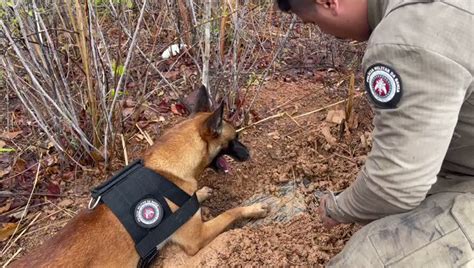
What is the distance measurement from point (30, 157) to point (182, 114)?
4.20 ft

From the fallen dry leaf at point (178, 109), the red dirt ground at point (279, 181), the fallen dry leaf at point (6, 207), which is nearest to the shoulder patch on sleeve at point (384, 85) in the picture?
the red dirt ground at point (279, 181)

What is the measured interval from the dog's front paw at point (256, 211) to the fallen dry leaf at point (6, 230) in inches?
63.2

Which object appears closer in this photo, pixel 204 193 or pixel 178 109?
pixel 204 193

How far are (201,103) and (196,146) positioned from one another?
0.37 meters

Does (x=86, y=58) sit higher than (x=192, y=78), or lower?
higher

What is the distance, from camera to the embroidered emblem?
276cm

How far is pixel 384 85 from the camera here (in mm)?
1688

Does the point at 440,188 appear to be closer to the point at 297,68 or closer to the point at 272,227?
the point at 272,227

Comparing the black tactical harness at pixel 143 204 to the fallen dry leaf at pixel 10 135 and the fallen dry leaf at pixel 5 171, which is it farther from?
the fallen dry leaf at pixel 10 135

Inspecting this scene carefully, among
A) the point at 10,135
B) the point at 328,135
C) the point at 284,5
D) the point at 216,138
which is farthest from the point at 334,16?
the point at 10,135

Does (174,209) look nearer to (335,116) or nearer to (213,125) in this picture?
(213,125)

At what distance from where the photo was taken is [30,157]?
381 centimetres

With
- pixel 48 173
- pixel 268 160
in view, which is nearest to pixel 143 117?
pixel 48 173

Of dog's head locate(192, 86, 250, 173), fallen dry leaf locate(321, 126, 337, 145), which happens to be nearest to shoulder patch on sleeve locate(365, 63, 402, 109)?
dog's head locate(192, 86, 250, 173)
